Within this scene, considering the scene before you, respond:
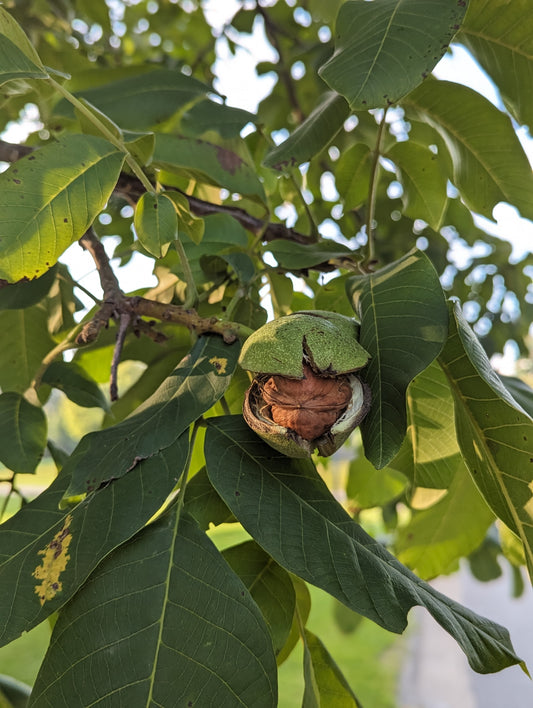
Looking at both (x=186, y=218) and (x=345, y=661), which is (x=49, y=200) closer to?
(x=186, y=218)

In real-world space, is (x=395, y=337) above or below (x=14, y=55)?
below

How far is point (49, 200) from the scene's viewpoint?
1.97ft

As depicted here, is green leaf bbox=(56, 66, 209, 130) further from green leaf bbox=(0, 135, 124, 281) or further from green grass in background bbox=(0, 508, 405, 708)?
green grass in background bbox=(0, 508, 405, 708)

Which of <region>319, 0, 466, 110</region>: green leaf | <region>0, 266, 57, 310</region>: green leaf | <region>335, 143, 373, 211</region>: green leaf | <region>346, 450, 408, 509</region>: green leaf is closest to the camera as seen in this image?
<region>319, 0, 466, 110</region>: green leaf

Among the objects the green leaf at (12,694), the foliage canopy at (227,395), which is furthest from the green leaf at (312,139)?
the green leaf at (12,694)

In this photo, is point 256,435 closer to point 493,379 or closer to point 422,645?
point 493,379

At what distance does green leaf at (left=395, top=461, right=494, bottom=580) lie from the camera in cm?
97

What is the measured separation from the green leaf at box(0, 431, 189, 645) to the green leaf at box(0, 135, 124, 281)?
227mm

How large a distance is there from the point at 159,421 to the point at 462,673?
638cm

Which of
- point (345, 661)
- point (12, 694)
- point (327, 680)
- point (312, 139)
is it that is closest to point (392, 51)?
point (312, 139)

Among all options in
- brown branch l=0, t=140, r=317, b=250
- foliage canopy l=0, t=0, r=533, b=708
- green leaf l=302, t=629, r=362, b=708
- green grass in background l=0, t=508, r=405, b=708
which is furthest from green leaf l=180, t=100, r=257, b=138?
green grass in background l=0, t=508, r=405, b=708

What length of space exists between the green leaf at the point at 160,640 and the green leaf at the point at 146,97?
27.1 inches

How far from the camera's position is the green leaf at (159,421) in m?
0.56

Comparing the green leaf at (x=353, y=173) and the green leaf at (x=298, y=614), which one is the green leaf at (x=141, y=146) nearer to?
the green leaf at (x=353, y=173)
